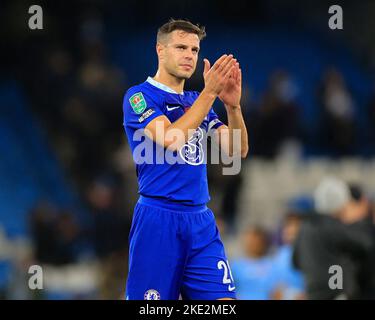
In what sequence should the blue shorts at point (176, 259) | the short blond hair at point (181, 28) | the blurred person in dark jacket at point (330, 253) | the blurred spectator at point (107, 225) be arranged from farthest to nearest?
1. the blurred spectator at point (107, 225)
2. the blurred person in dark jacket at point (330, 253)
3. the short blond hair at point (181, 28)
4. the blue shorts at point (176, 259)

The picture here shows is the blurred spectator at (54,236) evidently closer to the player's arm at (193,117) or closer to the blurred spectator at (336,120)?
the blurred spectator at (336,120)

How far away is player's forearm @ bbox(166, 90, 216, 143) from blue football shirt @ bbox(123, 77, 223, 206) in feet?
0.96

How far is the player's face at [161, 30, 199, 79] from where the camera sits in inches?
225

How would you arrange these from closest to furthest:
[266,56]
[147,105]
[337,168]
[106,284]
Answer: [147,105]
[106,284]
[337,168]
[266,56]

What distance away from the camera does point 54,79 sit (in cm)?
1477

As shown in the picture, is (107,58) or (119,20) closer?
(107,58)

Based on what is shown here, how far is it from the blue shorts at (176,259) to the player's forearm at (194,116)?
576 millimetres

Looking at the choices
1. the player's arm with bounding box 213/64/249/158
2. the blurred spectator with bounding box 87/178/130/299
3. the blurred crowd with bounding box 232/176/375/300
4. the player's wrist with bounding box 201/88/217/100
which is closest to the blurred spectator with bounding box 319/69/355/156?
the blurred spectator with bounding box 87/178/130/299

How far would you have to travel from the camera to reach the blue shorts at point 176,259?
18.6 feet

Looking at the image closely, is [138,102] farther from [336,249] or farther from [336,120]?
[336,120]

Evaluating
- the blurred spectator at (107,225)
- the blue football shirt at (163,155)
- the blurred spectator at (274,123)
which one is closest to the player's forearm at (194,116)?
the blue football shirt at (163,155)

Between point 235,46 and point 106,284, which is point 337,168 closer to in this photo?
point 235,46
